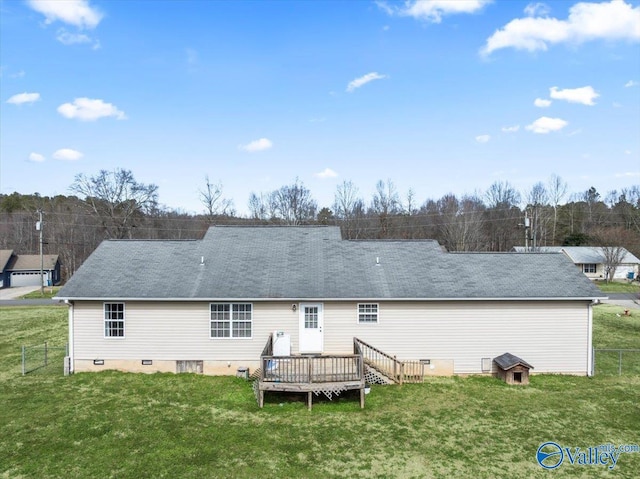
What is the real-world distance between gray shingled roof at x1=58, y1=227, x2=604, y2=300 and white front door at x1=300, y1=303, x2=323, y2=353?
0.57m

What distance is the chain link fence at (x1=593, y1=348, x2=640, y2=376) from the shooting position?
15.1 m

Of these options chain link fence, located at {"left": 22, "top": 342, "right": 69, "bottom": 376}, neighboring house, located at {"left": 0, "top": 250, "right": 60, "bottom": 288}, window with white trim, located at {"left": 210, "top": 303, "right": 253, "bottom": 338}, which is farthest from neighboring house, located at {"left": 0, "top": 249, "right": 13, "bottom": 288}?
window with white trim, located at {"left": 210, "top": 303, "right": 253, "bottom": 338}

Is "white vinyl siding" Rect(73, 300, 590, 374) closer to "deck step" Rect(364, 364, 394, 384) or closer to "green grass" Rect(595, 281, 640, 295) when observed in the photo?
"deck step" Rect(364, 364, 394, 384)

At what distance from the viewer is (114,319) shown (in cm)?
1479

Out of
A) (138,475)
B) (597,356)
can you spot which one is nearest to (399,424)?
(138,475)

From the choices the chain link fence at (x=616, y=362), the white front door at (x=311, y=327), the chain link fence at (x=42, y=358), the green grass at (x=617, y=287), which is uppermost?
the white front door at (x=311, y=327)

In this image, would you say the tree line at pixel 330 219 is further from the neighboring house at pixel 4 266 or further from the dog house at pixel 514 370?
the dog house at pixel 514 370

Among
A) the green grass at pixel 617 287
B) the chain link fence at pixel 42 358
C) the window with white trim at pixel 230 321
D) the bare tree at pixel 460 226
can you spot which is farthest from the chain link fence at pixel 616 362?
the bare tree at pixel 460 226

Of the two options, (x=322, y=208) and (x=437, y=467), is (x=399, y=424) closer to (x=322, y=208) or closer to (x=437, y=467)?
(x=437, y=467)

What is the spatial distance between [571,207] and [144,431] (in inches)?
3126

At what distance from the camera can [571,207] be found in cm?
7131

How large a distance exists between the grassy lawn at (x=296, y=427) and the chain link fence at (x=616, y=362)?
519mm

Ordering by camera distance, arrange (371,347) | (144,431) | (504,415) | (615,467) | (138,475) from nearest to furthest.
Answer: (138,475), (615,467), (144,431), (504,415), (371,347)

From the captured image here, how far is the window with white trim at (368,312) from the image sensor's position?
583 inches
